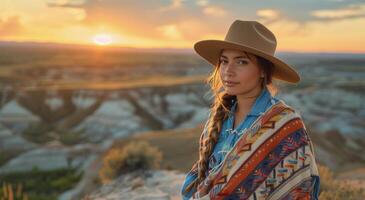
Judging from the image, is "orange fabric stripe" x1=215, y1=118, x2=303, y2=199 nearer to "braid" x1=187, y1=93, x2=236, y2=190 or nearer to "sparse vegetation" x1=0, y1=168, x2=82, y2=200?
"braid" x1=187, y1=93, x2=236, y2=190

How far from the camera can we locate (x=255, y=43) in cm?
284

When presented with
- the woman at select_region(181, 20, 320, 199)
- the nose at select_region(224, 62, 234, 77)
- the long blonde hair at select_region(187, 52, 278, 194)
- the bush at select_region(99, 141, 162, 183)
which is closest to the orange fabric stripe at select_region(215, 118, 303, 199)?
the woman at select_region(181, 20, 320, 199)

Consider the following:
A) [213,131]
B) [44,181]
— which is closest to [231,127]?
[213,131]

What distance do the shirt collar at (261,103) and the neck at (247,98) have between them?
1.2 inches

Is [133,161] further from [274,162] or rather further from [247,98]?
[274,162]

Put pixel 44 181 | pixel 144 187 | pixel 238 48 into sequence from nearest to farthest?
pixel 238 48
pixel 144 187
pixel 44 181

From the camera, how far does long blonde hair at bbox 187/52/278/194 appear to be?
9.72 ft

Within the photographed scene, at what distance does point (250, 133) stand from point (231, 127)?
0.28 m

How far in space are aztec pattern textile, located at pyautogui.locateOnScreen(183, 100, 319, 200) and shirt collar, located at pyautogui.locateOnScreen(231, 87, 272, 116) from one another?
0.09 m

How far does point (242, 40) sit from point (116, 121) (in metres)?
38.8

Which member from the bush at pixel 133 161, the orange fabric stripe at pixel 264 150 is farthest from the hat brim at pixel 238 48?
the bush at pixel 133 161

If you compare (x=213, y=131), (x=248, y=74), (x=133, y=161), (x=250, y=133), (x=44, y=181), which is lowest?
(x=44, y=181)

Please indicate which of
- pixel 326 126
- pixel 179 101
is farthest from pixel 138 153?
pixel 179 101

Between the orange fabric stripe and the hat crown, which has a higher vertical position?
the hat crown
